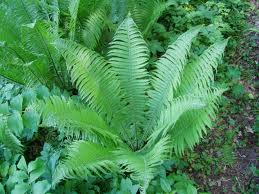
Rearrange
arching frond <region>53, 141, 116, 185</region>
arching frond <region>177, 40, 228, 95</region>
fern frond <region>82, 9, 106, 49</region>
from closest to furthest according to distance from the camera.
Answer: arching frond <region>53, 141, 116, 185</region> → arching frond <region>177, 40, 228, 95</region> → fern frond <region>82, 9, 106, 49</region>

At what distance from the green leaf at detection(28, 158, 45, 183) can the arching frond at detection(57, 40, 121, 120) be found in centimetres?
69

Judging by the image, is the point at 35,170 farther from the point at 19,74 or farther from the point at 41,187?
the point at 19,74

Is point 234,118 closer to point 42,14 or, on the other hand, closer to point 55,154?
point 55,154

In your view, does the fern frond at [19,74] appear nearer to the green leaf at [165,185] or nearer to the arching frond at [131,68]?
the arching frond at [131,68]

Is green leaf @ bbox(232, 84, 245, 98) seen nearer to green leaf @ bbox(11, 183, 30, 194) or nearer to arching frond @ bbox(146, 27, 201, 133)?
arching frond @ bbox(146, 27, 201, 133)

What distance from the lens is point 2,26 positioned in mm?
3303

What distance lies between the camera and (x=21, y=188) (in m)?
2.20

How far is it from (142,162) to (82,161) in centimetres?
40

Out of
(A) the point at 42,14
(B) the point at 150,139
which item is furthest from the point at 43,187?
(A) the point at 42,14

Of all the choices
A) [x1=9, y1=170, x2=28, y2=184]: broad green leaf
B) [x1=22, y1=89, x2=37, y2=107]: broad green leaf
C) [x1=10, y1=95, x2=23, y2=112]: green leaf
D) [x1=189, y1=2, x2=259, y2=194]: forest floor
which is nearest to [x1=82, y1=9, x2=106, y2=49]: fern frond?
[x1=22, y1=89, x2=37, y2=107]: broad green leaf

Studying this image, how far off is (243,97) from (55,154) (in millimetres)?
2093

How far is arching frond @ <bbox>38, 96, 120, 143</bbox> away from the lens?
7.96 ft

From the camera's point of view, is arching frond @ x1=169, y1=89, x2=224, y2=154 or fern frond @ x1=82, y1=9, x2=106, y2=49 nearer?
arching frond @ x1=169, y1=89, x2=224, y2=154

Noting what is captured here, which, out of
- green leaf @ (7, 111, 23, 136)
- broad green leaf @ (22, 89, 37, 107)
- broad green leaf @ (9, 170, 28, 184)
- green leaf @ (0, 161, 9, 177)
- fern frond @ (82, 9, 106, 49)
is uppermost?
fern frond @ (82, 9, 106, 49)
